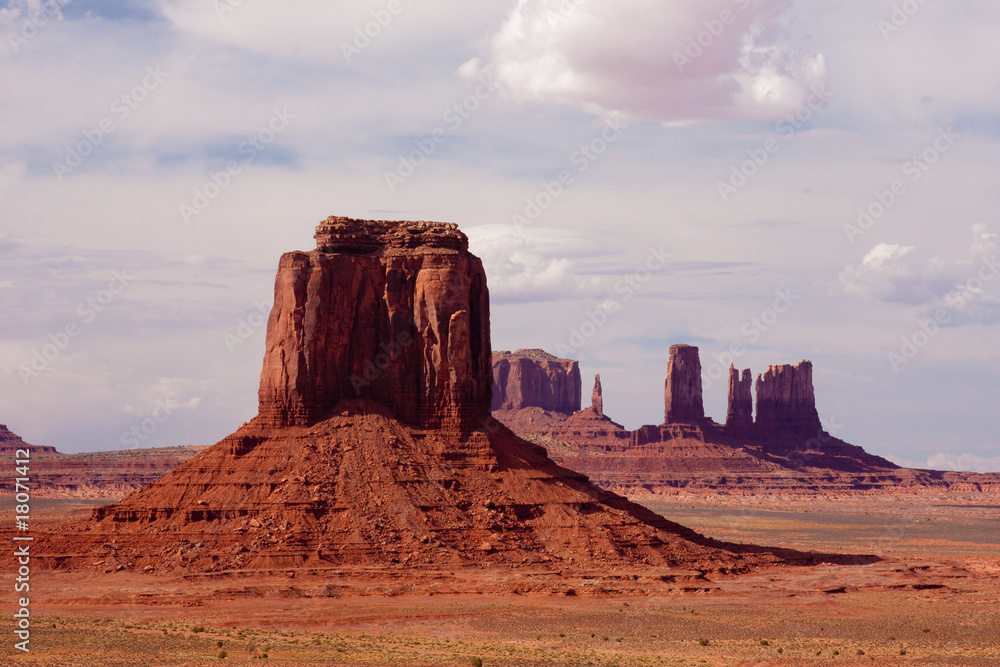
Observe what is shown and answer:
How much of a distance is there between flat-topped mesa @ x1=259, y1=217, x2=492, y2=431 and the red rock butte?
3.2 inches

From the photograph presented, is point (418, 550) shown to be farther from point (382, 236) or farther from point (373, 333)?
point (382, 236)

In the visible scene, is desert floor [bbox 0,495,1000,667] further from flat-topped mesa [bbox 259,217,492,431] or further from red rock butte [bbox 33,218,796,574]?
flat-topped mesa [bbox 259,217,492,431]

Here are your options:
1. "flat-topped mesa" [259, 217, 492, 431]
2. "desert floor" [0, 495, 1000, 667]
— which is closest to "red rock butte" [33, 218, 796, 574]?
"flat-topped mesa" [259, 217, 492, 431]

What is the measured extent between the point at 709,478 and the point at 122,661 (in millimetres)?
157609

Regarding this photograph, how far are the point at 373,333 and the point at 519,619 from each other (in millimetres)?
20985

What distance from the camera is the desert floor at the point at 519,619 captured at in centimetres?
4991

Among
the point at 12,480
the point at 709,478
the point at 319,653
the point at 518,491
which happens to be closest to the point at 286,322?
the point at 518,491

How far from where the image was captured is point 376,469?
2837 inches

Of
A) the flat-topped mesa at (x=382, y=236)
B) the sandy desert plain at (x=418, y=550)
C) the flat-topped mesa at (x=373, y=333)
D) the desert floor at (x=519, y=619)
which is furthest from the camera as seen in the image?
the flat-topped mesa at (x=382, y=236)

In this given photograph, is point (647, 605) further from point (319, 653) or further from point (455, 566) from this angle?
point (319, 653)

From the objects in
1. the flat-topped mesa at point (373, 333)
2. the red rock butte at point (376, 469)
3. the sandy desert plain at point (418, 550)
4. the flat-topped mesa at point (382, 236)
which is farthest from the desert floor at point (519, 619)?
the flat-topped mesa at point (382, 236)

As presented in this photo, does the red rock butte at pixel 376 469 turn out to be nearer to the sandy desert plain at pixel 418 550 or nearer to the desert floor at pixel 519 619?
the sandy desert plain at pixel 418 550

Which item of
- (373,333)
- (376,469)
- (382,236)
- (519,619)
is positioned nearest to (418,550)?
(376,469)

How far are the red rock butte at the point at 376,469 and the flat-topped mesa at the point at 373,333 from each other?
0.27 feet
